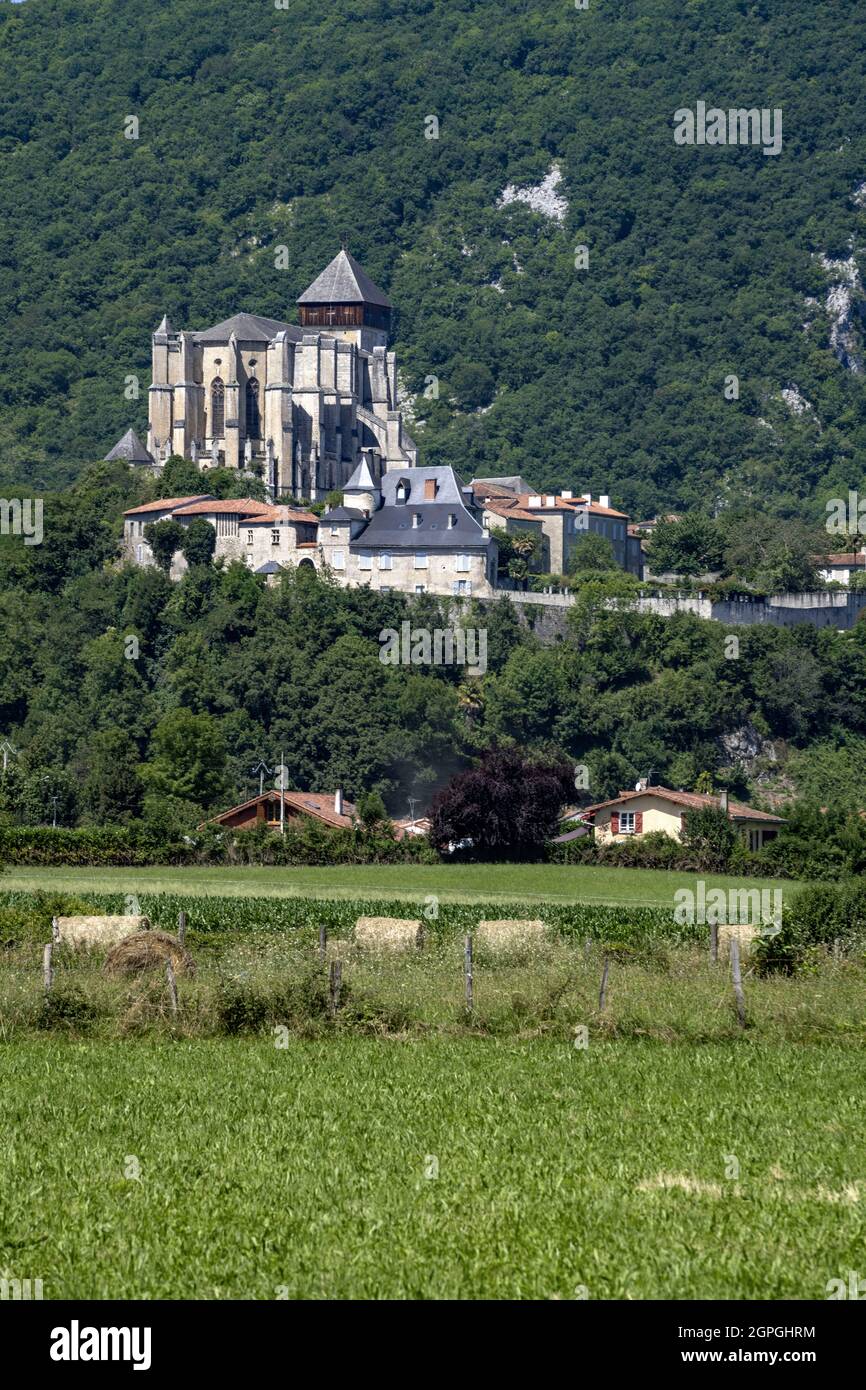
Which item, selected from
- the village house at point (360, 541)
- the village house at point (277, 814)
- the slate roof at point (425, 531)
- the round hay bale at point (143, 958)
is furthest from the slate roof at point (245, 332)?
the round hay bale at point (143, 958)

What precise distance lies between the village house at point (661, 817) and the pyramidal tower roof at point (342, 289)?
3033 inches

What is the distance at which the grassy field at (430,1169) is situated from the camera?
18.8 m

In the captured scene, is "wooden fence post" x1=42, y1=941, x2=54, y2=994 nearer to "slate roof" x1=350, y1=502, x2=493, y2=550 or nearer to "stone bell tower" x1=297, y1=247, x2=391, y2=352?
"slate roof" x1=350, y1=502, x2=493, y2=550

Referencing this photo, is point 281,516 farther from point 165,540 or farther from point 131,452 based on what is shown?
point 131,452

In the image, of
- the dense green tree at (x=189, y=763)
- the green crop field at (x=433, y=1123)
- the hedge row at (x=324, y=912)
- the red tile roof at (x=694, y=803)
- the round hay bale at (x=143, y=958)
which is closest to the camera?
the green crop field at (x=433, y=1123)

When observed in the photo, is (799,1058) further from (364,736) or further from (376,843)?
(364,736)

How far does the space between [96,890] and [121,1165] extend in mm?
41890

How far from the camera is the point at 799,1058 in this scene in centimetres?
2912

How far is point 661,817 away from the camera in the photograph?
91688 millimetres

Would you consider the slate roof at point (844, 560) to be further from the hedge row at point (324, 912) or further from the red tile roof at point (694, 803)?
the hedge row at point (324, 912)

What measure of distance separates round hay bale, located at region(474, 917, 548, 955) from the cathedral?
9784 centimetres

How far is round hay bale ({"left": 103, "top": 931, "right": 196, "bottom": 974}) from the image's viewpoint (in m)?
33.8
